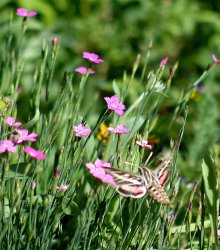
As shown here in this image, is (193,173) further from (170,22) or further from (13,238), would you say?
(170,22)

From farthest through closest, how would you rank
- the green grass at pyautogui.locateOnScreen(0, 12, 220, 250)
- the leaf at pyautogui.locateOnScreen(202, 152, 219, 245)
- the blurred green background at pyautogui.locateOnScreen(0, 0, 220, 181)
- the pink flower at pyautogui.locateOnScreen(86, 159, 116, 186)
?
the blurred green background at pyautogui.locateOnScreen(0, 0, 220, 181), the leaf at pyautogui.locateOnScreen(202, 152, 219, 245), the green grass at pyautogui.locateOnScreen(0, 12, 220, 250), the pink flower at pyautogui.locateOnScreen(86, 159, 116, 186)

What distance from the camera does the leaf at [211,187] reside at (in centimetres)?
110

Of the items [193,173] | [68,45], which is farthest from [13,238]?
[68,45]

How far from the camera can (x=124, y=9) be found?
9.80ft

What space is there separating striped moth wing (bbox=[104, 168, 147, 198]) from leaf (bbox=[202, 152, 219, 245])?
0.22 metres

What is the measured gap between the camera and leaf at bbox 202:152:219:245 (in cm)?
110

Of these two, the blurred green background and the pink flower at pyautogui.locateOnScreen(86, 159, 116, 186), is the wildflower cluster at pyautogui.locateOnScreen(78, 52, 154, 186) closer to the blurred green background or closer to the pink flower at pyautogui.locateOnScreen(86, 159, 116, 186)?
the pink flower at pyautogui.locateOnScreen(86, 159, 116, 186)

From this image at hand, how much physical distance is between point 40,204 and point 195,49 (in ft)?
6.86

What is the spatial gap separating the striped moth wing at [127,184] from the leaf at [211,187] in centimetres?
22

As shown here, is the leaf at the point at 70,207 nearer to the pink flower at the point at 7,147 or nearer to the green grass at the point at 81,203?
the green grass at the point at 81,203

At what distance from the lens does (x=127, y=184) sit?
88cm

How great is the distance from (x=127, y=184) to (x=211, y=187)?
0.29 m

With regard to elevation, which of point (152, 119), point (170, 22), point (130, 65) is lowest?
point (130, 65)

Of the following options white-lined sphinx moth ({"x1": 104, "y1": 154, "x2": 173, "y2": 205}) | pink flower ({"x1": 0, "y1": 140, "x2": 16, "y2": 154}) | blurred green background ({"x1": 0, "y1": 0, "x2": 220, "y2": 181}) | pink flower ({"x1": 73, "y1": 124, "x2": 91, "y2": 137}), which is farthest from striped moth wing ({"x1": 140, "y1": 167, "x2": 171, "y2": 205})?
blurred green background ({"x1": 0, "y1": 0, "x2": 220, "y2": 181})
